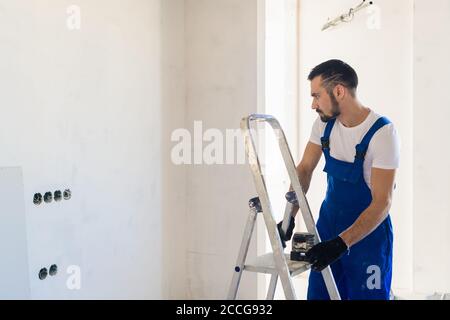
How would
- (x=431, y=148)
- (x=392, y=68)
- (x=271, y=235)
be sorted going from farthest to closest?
1. (x=392, y=68)
2. (x=431, y=148)
3. (x=271, y=235)

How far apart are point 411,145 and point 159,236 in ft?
4.83

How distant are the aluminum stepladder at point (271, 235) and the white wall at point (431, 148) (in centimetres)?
108

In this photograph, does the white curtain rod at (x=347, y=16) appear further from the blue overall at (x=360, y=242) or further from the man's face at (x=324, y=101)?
the blue overall at (x=360, y=242)

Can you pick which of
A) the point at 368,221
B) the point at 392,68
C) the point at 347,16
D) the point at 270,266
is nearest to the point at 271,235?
the point at 270,266

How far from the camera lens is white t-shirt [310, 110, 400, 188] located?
1.54 m

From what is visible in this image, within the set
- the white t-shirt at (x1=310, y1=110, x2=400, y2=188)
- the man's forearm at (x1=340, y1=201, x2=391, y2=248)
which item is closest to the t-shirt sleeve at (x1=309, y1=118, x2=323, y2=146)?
the white t-shirt at (x1=310, y1=110, x2=400, y2=188)

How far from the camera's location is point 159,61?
2463 millimetres

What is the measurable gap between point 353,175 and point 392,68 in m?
1.08

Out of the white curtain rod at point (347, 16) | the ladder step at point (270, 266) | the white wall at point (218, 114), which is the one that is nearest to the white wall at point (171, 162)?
the white wall at point (218, 114)

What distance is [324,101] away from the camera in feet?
5.48

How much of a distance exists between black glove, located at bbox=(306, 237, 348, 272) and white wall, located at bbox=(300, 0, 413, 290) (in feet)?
4.00

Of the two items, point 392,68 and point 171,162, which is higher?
point 392,68

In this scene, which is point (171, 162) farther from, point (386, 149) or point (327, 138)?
point (386, 149)
